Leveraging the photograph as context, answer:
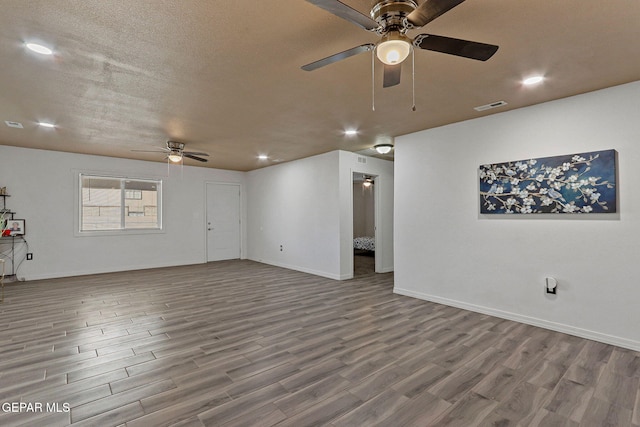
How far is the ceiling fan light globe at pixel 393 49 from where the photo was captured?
177cm

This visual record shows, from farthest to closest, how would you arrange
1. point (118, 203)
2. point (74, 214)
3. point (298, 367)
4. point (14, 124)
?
1. point (118, 203)
2. point (74, 214)
3. point (14, 124)
4. point (298, 367)

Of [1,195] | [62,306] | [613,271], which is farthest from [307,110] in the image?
[1,195]

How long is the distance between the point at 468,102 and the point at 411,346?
2761 millimetres

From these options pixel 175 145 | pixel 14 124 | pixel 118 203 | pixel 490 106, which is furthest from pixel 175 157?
pixel 490 106

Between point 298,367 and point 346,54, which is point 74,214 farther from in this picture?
point 346,54

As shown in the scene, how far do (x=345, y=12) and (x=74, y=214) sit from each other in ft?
23.9

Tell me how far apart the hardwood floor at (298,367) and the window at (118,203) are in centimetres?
267

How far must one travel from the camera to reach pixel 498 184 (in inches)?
154

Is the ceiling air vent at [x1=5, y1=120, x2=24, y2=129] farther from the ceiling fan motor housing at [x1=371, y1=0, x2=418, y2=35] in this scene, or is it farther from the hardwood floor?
the ceiling fan motor housing at [x1=371, y1=0, x2=418, y2=35]

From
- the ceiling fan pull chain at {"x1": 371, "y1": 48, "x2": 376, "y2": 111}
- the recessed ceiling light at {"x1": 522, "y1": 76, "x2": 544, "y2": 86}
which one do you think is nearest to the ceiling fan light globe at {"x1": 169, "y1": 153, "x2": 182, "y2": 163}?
the ceiling fan pull chain at {"x1": 371, "y1": 48, "x2": 376, "y2": 111}

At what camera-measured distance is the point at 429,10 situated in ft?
5.39

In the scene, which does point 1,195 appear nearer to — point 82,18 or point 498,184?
point 82,18

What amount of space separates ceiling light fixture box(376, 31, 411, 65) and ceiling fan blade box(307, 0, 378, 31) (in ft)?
0.36

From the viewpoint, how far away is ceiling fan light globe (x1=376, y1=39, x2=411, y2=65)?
5.82 ft
